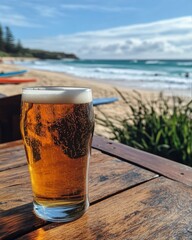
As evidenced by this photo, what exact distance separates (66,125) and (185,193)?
0.35 m

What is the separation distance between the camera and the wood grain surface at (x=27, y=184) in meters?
0.65

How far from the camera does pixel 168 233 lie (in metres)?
0.62

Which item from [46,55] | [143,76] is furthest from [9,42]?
[143,76]

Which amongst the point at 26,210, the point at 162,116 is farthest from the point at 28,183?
the point at 162,116

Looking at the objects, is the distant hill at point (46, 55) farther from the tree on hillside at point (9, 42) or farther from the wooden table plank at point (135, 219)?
the wooden table plank at point (135, 219)

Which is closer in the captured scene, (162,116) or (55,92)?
(55,92)

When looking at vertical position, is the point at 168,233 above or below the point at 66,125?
below

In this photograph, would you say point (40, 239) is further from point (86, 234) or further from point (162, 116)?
point (162, 116)

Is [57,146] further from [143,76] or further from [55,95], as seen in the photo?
[143,76]

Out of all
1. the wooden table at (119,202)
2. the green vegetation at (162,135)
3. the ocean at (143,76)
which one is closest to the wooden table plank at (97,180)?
the wooden table at (119,202)

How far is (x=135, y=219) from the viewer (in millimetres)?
667

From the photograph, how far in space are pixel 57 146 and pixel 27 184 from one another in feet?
0.80

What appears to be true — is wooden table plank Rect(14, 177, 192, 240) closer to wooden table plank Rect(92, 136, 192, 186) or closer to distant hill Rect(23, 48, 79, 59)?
wooden table plank Rect(92, 136, 192, 186)

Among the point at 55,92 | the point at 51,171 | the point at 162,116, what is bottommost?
the point at 162,116
